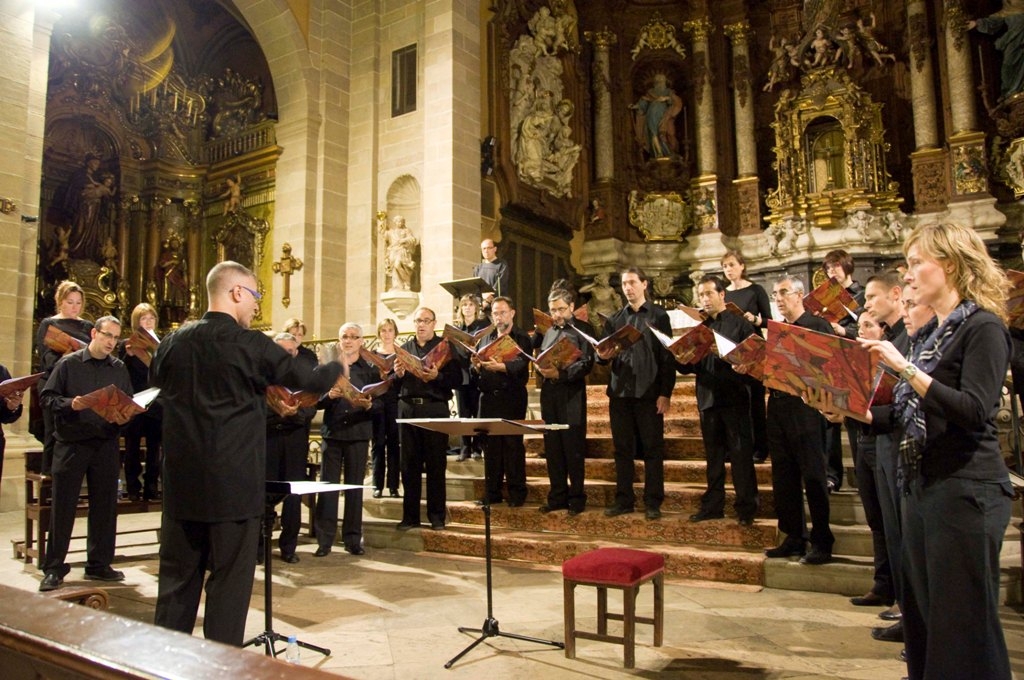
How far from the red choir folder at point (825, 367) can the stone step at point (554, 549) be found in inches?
91.9

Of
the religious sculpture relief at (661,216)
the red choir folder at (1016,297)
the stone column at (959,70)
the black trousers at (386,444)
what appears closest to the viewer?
the red choir folder at (1016,297)

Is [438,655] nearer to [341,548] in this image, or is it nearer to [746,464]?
[746,464]

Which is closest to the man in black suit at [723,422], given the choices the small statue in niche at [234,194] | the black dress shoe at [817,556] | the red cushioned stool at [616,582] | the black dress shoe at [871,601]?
the black dress shoe at [817,556]

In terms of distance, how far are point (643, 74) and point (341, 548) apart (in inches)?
478

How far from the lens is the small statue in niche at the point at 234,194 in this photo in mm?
12656

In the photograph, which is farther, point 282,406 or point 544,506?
point 544,506

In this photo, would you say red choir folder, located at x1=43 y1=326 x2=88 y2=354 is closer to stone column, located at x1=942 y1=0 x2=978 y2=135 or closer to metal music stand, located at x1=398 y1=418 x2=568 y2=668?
metal music stand, located at x1=398 y1=418 x2=568 y2=668

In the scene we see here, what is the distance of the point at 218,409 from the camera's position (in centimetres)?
282

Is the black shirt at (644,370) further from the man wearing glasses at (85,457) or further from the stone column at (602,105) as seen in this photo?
the stone column at (602,105)

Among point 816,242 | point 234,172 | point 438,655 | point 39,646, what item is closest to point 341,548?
point 438,655

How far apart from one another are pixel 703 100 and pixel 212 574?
13685mm

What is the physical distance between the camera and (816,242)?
518 inches

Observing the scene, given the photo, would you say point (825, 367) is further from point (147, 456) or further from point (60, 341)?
point (147, 456)

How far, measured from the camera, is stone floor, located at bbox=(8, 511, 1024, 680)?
327 cm
